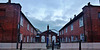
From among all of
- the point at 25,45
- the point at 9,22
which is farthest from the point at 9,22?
the point at 25,45

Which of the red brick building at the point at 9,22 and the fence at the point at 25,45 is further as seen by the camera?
the red brick building at the point at 9,22

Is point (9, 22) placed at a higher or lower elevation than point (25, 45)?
higher

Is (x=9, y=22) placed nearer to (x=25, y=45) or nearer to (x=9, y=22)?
(x=9, y=22)

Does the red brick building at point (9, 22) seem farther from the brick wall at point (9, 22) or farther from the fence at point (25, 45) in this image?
the fence at point (25, 45)

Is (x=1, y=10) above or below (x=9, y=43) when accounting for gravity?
above

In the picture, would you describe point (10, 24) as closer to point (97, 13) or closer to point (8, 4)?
point (8, 4)

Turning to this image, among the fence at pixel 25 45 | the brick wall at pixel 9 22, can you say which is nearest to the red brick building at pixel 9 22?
the brick wall at pixel 9 22

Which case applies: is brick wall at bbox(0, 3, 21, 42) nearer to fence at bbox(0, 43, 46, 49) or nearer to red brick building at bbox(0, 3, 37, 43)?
red brick building at bbox(0, 3, 37, 43)

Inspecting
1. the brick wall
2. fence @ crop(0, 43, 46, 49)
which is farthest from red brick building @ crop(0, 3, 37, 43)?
fence @ crop(0, 43, 46, 49)

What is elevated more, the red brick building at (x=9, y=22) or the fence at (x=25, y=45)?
the red brick building at (x=9, y=22)

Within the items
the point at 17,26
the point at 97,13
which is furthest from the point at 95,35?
the point at 17,26

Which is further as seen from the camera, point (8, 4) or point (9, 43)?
point (8, 4)

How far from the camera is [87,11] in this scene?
15.4 metres

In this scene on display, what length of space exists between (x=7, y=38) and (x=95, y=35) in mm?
11215
